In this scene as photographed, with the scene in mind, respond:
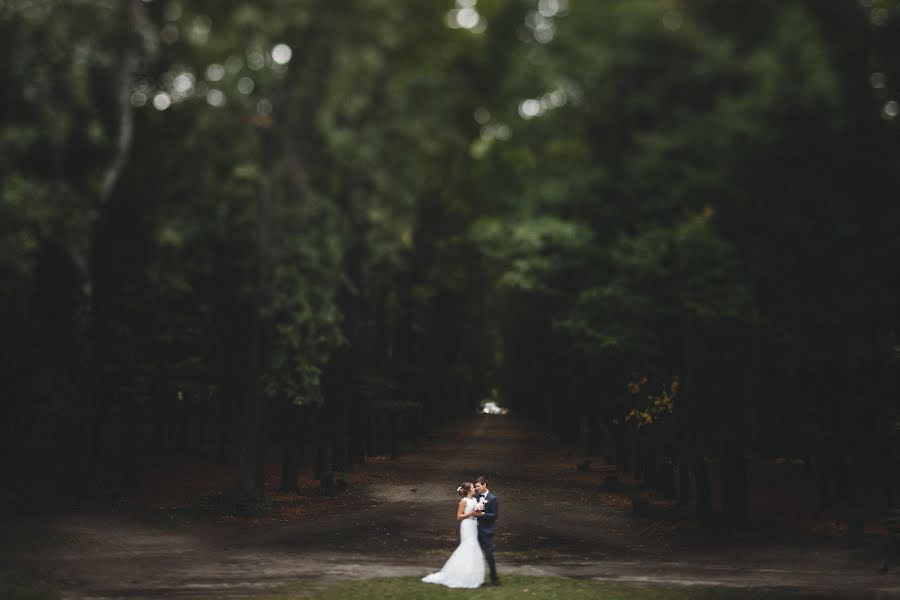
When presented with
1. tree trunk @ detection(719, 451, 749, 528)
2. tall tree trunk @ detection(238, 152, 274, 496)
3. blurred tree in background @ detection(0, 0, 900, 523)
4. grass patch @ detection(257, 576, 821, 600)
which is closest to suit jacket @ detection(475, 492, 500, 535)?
grass patch @ detection(257, 576, 821, 600)

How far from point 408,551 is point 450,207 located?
14.3 meters

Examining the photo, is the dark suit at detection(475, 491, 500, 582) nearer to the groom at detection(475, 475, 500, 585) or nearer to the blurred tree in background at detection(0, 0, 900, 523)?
the groom at detection(475, 475, 500, 585)

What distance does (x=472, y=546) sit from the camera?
59.9 feet

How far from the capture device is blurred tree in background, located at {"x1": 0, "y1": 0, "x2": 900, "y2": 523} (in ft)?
23.7

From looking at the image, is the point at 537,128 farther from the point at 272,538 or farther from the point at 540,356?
the point at 540,356

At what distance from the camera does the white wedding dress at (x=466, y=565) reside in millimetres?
17812

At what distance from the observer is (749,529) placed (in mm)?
26094

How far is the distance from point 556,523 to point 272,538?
845cm

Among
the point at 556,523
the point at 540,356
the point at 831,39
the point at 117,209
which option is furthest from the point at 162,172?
the point at 540,356

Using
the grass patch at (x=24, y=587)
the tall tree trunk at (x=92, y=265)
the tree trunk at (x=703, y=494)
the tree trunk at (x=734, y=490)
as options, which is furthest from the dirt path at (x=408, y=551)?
the tall tree trunk at (x=92, y=265)

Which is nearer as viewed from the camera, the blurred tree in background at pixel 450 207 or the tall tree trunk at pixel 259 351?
the blurred tree in background at pixel 450 207

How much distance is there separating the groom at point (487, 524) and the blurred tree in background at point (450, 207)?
191 inches

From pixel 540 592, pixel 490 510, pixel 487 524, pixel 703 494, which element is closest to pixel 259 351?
pixel 490 510

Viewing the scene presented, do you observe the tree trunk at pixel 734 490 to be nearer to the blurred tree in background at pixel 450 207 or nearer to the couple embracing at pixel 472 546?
the blurred tree in background at pixel 450 207
